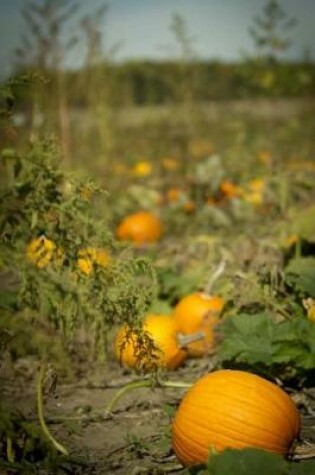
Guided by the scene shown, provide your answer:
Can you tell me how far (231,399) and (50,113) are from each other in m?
4.31

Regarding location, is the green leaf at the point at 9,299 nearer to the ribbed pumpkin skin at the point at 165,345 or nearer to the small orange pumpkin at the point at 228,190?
the ribbed pumpkin skin at the point at 165,345

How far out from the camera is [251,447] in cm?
203

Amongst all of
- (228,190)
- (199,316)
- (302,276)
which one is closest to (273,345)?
(302,276)

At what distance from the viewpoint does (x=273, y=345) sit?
2.74 m

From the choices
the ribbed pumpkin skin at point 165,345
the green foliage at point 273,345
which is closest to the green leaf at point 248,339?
the green foliage at point 273,345

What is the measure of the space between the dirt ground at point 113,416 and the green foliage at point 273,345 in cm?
17

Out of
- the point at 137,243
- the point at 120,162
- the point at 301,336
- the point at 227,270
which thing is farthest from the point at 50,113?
the point at 301,336

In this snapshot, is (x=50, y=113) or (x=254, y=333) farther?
(x=50, y=113)

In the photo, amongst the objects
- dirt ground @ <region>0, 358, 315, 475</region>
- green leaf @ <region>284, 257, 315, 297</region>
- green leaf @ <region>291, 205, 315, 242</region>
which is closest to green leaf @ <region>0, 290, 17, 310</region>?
dirt ground @ <region>0, 358, 315, 475</region>

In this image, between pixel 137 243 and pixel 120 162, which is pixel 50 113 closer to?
pixel 137 243

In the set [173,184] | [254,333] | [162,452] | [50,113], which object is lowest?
[162,452]

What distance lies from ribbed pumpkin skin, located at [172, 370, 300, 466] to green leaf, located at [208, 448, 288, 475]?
0.15 meters

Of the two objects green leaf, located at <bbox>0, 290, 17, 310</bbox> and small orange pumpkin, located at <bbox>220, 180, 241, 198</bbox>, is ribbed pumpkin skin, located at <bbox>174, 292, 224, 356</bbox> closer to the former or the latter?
green leaf, located at <bbox>0, 290, 17, 310</bbox>

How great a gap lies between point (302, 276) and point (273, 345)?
53cm
